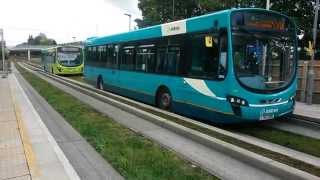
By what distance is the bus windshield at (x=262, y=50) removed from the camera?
996 centimetres

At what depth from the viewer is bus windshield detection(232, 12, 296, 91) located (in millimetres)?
9961

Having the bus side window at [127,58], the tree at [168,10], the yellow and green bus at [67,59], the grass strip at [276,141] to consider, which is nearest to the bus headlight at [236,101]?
the grass strip at [276,141]

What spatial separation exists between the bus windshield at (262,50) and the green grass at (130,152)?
2.95 m

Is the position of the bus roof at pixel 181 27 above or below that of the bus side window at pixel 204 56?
above

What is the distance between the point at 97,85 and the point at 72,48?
18563 millimetres

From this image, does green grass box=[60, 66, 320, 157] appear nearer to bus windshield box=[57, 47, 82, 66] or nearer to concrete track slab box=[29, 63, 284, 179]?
concrete track slab box=[29, 63, 284, 179]

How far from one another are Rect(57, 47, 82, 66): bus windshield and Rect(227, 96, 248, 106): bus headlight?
30.3 metres

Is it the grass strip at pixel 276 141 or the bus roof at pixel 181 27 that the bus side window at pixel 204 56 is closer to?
the bus roof at pixel 181 27

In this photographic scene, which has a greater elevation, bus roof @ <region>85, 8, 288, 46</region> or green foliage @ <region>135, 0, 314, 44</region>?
green foliage @ <region>135, 0, 314, 44</region>

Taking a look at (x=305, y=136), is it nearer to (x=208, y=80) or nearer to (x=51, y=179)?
(x=208, y=80)

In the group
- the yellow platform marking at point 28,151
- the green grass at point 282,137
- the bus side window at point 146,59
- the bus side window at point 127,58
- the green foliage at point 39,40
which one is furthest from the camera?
the green foliage at point 39,40

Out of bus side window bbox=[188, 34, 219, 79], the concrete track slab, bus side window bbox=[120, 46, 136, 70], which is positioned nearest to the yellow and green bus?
bus side window bbox=[120, 46, 136, 70]

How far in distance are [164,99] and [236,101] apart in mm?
3946

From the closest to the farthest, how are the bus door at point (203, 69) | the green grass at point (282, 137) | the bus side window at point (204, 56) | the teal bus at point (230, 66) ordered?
the green grass at point (282, 137) < the teal bus at point (230, 66) < the bus door at point (203, 69) < the bus side window at point (204, 56)
